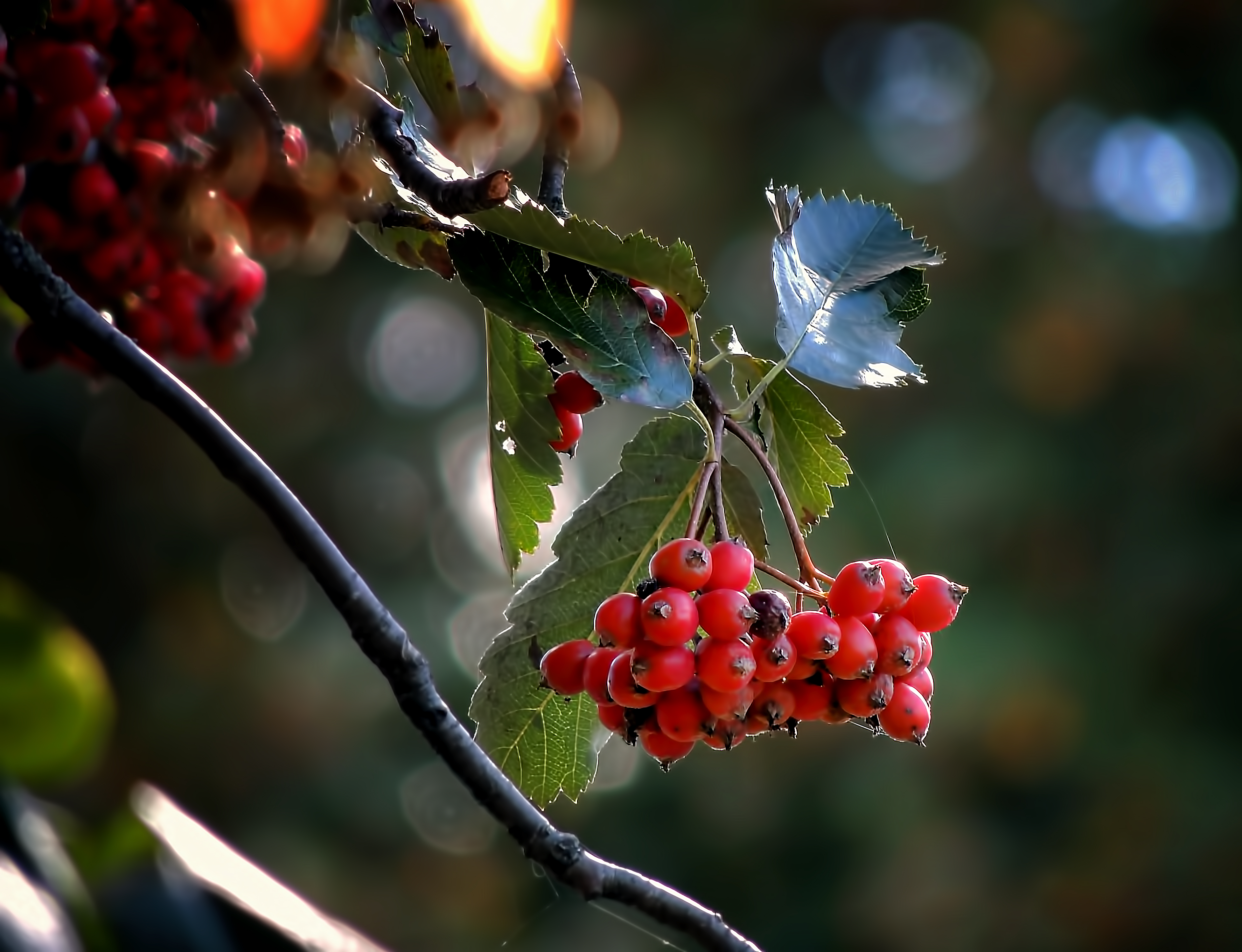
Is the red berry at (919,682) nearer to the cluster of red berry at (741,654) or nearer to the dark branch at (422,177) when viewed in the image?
the cluster of red berry at (741,654)

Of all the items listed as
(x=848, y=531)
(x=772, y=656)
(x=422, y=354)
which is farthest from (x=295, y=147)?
(x=422, y=354)

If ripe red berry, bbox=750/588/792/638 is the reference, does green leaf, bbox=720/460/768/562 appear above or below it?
above

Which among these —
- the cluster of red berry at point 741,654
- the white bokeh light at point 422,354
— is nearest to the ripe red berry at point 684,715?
the cluster of red berry at point 741,654

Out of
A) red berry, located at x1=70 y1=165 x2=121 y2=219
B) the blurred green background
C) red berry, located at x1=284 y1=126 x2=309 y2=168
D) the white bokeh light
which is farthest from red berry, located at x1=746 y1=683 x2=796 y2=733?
the white bokeh light

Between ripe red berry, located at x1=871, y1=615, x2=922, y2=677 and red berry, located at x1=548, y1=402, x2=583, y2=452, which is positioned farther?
red berry, located at x1=548, y1=402, x2=583, y2=452

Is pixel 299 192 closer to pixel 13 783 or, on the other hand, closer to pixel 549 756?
pixel 549 756

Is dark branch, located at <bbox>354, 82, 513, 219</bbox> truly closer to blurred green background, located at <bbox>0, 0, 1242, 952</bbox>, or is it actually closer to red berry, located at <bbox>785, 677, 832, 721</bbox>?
red berry, located at <bbox>785, 677, 832, 721</bbox>

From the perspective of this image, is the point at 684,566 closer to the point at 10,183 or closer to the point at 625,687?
the point at 625,687

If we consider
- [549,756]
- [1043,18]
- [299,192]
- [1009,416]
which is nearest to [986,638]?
[1009,416]
